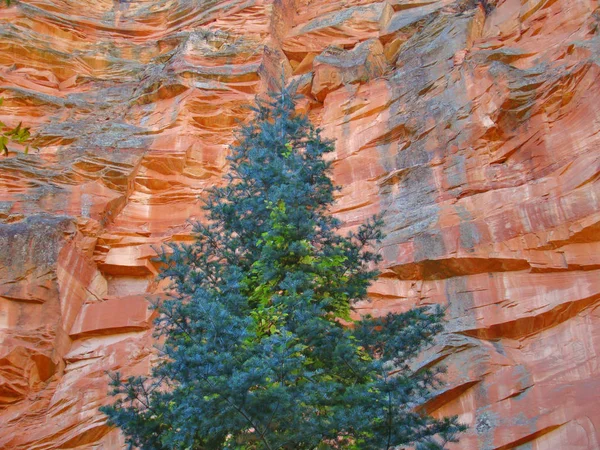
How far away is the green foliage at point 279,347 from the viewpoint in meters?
8.58

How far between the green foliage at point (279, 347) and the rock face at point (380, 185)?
185 cm

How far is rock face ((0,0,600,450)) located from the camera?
14.5 metres

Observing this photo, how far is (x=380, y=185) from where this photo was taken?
19.2m

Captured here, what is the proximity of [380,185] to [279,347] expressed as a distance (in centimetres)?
1113

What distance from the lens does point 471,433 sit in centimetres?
1345

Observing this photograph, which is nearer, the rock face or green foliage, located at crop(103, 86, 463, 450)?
green foliage, located at crop(103, 86, 463, 450)

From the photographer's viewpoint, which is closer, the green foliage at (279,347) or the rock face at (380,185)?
the green foliage at (279,347)

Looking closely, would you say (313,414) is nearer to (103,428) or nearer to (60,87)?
(103,428)

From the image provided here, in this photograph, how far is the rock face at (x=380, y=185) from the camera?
14453 mm

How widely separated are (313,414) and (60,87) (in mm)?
21093

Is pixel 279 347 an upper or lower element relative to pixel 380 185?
lower

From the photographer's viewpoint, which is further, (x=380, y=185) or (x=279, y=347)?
(x=380, y=185)

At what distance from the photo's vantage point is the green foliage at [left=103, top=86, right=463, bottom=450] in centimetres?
858

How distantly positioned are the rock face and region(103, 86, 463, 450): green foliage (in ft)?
6.08
